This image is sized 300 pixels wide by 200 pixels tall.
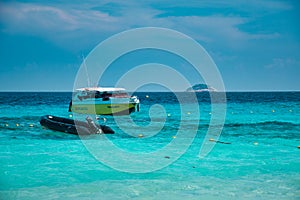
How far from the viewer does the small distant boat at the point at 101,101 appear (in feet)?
118

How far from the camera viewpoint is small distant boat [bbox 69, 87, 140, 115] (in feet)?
118

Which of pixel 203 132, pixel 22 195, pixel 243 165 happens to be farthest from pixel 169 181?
pixel 203 132

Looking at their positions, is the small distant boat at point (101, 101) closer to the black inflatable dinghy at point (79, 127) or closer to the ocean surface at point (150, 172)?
the black inflatable dinghy at point (79, 127)

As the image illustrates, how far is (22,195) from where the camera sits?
11.0 m

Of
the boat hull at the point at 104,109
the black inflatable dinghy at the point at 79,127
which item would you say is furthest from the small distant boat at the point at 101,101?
the black inflatable dinghy at the point at 79,127

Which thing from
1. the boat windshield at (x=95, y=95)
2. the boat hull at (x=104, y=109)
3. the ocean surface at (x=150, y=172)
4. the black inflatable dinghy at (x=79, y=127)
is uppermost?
the boat windshield at (x=95, y=95)

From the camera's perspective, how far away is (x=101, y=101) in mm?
35875

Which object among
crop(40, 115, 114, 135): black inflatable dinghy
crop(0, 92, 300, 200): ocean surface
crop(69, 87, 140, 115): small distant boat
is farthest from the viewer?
crop(69, 87, 140, 115): small distant boat

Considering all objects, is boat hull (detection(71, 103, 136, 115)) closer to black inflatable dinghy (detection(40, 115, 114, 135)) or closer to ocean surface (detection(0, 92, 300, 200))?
black inflatable dinghy (detection(40, 115, 114, 135))

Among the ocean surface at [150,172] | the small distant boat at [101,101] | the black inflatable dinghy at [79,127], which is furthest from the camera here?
the small distant boat at [101,101]

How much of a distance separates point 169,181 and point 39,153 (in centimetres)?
816

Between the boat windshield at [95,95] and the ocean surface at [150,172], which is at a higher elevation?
the boat windshield at [95,95]

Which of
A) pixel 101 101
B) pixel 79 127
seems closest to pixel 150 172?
pixel 79 127

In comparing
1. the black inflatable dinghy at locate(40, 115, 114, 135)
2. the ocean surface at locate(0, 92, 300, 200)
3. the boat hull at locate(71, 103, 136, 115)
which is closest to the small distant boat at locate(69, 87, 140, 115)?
the boat hull at locate(71, 103, 136, 115)
